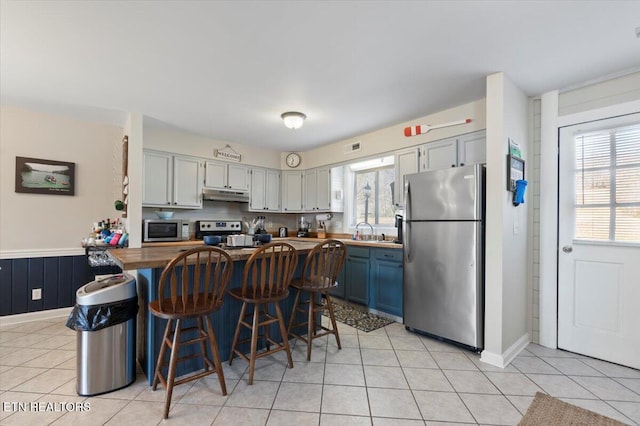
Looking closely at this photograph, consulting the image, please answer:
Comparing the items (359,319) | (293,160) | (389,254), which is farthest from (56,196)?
(389,254)

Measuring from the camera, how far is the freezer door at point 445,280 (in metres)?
2.62

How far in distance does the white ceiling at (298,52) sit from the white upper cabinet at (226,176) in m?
1.30

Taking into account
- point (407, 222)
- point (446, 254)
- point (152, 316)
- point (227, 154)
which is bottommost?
point (152, 316)

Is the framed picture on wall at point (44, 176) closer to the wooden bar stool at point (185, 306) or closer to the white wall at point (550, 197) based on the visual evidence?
the wooden bar stool at point (185, 306)

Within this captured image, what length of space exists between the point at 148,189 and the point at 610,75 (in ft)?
16.5

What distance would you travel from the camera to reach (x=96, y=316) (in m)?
1.96

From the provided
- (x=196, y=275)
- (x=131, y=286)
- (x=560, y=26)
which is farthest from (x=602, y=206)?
(x=131, y=286)

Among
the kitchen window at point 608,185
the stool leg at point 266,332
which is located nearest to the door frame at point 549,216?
the kitchen window at point 608,185

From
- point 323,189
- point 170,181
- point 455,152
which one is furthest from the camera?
point 323,189

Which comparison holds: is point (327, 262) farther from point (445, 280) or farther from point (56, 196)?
point (56, 196)

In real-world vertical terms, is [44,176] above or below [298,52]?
below

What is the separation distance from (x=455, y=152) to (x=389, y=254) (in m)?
1.35

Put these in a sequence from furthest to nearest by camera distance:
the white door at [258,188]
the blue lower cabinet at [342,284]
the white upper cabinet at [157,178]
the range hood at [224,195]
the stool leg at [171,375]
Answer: the white door at [258,188] → the range hood at [224,195] → the blue lower cabinet at [342,284] → the white upper cabinet at [157,178] → the stool leg at [171,375]

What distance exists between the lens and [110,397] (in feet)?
6.43
